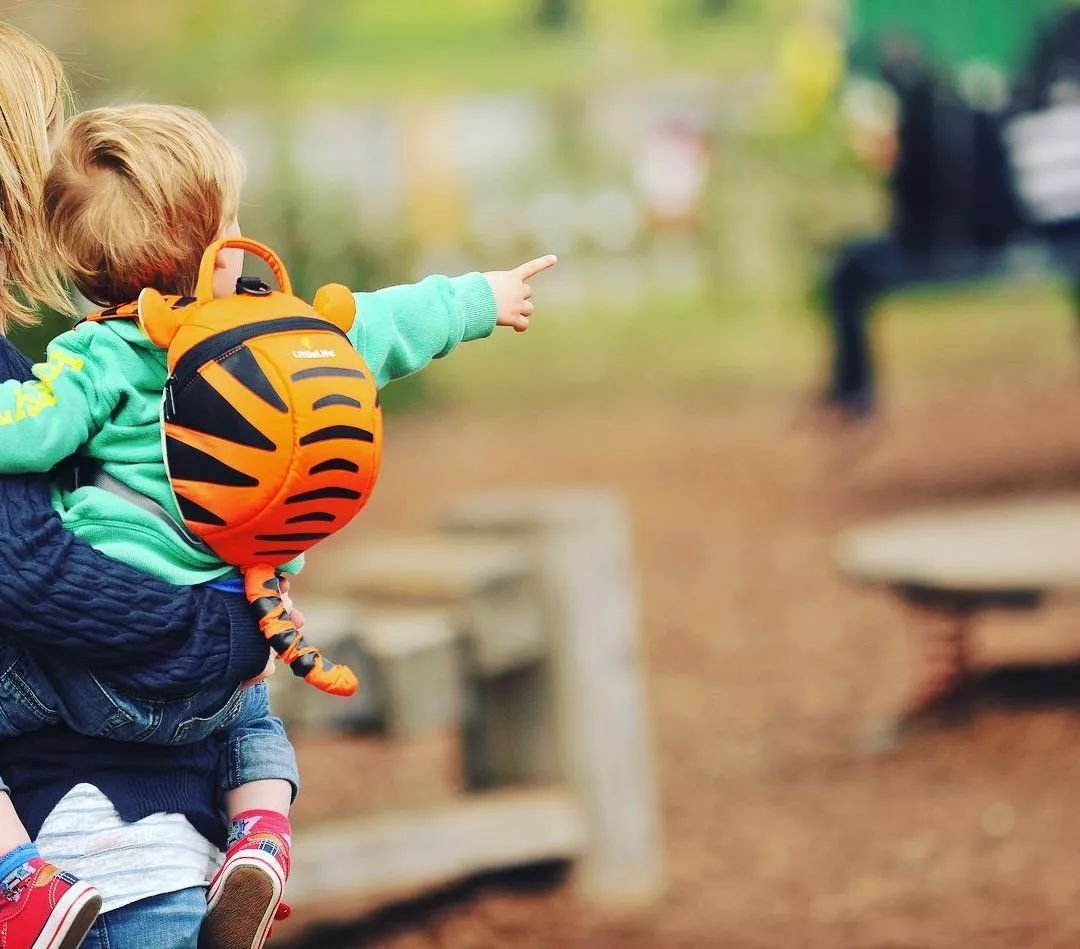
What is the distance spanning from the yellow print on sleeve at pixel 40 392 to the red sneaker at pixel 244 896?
0.50m

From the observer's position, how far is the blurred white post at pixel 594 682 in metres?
3.88

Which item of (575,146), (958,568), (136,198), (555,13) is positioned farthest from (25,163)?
(555,13)

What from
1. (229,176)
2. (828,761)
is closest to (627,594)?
(828,761)

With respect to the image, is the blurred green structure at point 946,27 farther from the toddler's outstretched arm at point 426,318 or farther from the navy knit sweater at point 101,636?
the navy knit sweater at point 101,636

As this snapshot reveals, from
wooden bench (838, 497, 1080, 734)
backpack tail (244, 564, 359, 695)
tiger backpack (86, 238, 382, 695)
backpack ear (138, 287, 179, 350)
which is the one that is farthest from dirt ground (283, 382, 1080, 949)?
backpack ear (138, 287, 179, 350)

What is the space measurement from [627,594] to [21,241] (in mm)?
2376

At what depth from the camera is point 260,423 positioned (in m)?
1.65

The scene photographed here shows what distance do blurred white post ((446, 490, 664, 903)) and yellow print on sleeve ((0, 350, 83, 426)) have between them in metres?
2.25

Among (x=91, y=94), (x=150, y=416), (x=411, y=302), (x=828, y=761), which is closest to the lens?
(x=150, y=416)

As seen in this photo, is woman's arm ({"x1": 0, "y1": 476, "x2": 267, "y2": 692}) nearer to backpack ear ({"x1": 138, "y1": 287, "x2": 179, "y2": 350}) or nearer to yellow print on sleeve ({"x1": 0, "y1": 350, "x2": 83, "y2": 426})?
yellow print on sleeve ({"x1": 0, "y1": 350, "x2": 83, "y2": 426})

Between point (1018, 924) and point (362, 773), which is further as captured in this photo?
point (362, 773)

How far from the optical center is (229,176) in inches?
69.9

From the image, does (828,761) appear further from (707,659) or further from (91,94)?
(91,94)

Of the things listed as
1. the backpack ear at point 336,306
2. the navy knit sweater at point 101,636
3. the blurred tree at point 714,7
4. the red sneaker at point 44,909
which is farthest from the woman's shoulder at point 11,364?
the blurred tree at point 714,7
